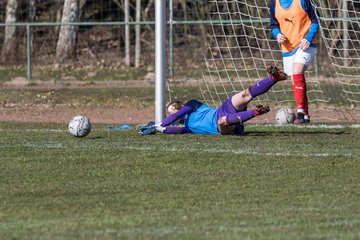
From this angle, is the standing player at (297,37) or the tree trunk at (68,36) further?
the tree trunk at (68,36)

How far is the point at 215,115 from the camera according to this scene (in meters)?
13.1

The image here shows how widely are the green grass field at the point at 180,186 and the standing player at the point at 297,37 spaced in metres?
1.22

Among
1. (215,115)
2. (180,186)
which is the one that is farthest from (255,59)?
(180,186)

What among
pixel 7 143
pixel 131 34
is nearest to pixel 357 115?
pixel 7 143

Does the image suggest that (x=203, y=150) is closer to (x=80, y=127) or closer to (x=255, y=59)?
(x=80, y=127)

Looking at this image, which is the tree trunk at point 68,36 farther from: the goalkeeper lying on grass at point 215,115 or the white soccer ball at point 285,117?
the goalkeeper lying on grass at point 215,115

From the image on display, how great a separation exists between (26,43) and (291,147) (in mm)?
18601

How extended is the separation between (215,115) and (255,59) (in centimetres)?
880

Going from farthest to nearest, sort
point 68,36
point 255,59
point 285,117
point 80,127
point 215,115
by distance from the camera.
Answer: point 68,36
point 255,59
point 285,117
point 215,115
point 80,127

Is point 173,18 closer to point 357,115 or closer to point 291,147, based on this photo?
point 357,115

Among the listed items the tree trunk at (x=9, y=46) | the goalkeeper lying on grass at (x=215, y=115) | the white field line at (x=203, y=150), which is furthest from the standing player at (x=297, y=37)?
the tree trunk at (x=9, y=46)

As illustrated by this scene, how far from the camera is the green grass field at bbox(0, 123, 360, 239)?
7.36 metres

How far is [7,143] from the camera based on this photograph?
12.4 m

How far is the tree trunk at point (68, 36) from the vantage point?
30938 mm
